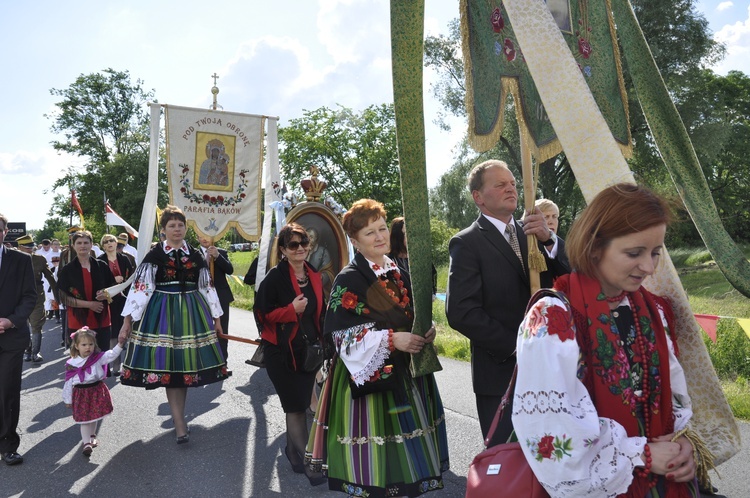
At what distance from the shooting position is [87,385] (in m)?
5.57

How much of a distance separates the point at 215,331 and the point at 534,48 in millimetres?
4449

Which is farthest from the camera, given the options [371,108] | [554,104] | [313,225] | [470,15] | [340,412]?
[371,108]

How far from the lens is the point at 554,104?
2316 mm

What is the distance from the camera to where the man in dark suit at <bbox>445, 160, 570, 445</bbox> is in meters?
3.02

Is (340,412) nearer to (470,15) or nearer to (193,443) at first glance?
(470,15)

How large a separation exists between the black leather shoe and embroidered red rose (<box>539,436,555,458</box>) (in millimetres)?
4951

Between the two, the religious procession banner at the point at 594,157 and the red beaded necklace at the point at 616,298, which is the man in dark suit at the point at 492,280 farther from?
the red beaded necklace at the point at 616,298

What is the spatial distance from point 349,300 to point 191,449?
110 inches

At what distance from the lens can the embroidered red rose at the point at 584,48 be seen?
300cm

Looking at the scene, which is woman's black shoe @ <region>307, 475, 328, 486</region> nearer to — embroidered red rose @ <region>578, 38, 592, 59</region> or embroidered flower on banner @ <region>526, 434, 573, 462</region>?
embroidered flower on banner @ <region>526, 434, 573, 462</region>

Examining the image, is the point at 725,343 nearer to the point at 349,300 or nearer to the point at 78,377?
the point at 349,300

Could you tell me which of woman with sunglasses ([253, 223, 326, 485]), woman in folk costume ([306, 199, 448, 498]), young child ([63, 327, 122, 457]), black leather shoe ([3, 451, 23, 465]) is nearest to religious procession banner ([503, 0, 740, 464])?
woman in folk costume ([306, 199, 448, 498])

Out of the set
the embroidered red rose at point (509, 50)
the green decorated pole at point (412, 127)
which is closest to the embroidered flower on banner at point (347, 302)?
the green decorated pole at point (412, 127)

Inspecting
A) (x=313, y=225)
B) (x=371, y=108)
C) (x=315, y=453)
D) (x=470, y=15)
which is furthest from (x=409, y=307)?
(x=371, y=108)
